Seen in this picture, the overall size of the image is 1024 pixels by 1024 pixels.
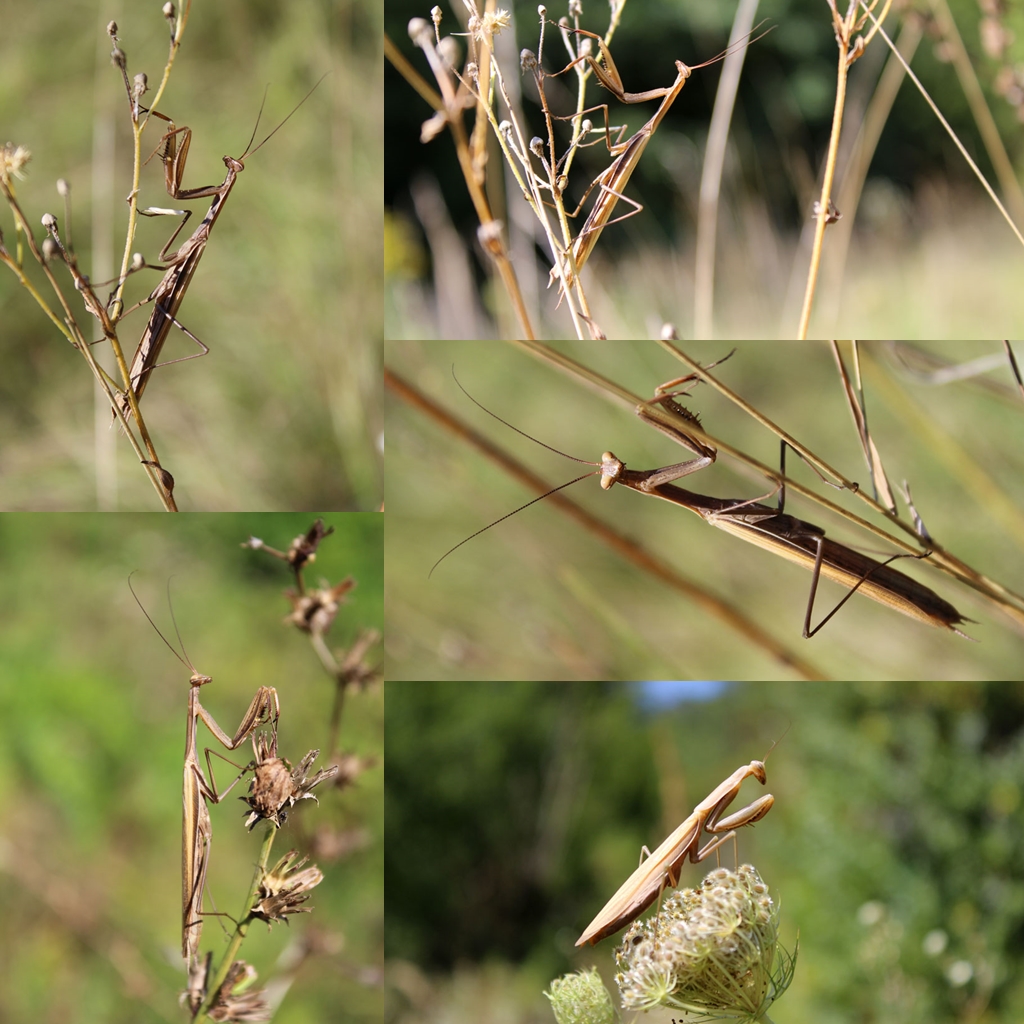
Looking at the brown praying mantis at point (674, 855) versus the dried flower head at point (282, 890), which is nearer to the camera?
the dried flower head at point (282, 890)

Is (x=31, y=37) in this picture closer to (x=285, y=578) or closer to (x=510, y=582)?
(x=285, y=578)

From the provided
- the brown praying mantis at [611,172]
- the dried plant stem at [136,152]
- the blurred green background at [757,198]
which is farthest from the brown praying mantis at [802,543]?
the blurred green background at [757,198]

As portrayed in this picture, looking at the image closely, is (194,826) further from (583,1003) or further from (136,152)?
(136,152)

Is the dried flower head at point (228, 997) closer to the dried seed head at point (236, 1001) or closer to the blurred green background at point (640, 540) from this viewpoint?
the dried seed head at point (236, 1001)

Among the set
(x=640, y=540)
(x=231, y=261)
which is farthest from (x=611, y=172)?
(x=231, y=261)

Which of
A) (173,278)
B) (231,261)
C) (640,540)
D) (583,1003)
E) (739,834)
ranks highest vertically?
(173,278)

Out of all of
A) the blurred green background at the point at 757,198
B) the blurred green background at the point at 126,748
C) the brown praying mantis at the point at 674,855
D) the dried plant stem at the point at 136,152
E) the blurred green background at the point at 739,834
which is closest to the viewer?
the dried plant stem at the point at 136,152

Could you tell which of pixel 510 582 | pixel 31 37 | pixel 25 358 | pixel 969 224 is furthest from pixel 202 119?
pixel 969 224
